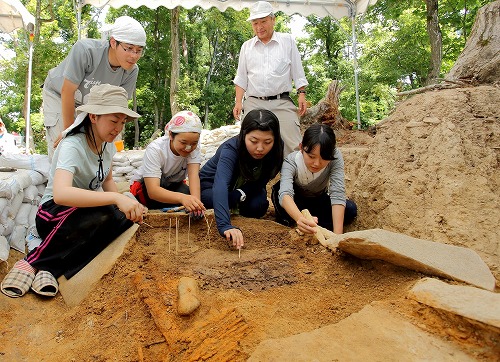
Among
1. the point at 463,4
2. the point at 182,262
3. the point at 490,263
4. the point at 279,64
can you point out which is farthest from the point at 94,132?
the point at 463,4

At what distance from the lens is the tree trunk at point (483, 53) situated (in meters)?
4.06

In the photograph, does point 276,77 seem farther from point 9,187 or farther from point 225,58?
point 225,58

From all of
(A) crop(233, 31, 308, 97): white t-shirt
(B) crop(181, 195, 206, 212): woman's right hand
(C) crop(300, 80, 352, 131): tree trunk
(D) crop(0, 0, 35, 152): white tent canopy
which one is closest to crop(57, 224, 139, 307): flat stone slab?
(B) crop(181, 195, 206, 212): woman's right hand

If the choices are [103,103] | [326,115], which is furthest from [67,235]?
[326,115]

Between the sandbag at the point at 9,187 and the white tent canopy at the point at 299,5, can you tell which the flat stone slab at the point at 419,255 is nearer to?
the sandbag at the point at 9,187

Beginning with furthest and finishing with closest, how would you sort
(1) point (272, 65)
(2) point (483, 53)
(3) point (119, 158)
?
(3) point (119, 158) → (2) point (483, 53) → (1) point (272, 65)

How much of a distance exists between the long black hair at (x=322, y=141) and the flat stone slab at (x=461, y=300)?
1313 millimetres

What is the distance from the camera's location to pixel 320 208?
132 inches

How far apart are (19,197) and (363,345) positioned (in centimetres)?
278

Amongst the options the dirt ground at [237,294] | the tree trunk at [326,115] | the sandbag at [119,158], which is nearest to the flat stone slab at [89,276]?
the dirt ground at [237,294]

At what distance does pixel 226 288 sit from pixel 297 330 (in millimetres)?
504

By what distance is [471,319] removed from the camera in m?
1.29

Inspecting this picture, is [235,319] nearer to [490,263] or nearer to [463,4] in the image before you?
[490,263]

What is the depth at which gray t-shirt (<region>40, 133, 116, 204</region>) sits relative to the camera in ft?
7.52
